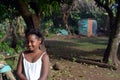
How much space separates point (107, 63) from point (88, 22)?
13.3m

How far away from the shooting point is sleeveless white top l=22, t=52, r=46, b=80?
3.91 meters

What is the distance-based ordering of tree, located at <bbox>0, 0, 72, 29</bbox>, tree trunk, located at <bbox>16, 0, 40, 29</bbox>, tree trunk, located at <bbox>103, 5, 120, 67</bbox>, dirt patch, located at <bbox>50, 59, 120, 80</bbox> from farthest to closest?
tree trunk, located at <bbox>103, 5, 120, 67</bbox> → dirt patch, located at <bbox>50, 59, 120, 80</bbox> → tree trunk, located at <bbox>16, 0, 40, 29</bbox> → tree, located at <bbox>0, 0, 72, 29</bbox>

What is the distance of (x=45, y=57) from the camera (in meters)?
4.00

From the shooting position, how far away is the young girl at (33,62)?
3.92 metres

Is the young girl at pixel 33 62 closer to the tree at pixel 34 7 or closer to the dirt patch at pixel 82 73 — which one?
the tree at pixel 34 7

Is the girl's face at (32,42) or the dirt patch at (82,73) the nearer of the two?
the girl's face at (32,42)

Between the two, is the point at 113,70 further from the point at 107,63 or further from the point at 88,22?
the point at 88,22

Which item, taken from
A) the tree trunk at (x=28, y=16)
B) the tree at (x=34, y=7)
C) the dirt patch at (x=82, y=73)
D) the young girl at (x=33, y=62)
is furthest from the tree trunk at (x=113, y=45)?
the young girl at (x=33, y=62)

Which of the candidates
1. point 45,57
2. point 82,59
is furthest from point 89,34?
point 45,57

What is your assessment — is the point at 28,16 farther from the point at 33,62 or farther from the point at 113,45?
the point at 33,62

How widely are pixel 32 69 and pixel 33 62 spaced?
87 millimetres

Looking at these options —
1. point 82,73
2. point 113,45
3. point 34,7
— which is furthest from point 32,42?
point 113,45

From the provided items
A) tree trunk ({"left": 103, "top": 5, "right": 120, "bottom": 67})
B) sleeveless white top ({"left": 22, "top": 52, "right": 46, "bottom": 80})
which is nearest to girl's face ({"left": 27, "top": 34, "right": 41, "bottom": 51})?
sleeveless white top ({"left": 22, "top": 52, "right": 46, "bottom": 80})

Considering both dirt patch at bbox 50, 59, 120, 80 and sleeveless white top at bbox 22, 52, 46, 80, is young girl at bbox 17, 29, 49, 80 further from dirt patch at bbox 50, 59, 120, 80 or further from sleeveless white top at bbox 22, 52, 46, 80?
dirt patch at bbox 50, 59, 120, 80
